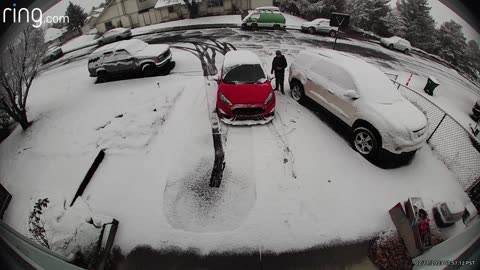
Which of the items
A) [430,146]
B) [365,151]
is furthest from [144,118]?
[430,146]

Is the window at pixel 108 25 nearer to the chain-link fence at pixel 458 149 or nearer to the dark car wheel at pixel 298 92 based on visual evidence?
the dark car wheel at pixel 298 92

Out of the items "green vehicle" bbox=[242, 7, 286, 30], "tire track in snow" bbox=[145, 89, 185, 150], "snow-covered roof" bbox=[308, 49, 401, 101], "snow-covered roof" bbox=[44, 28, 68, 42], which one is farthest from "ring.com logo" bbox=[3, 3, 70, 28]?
"green vehicle" bbox=[242, 7, 286, 30]

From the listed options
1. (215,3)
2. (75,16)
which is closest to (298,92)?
(215,3)

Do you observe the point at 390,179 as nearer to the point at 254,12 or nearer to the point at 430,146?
the point at 430,146

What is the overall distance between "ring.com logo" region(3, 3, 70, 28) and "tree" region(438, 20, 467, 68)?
8718 mm

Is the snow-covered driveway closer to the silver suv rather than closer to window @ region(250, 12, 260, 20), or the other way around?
the silver suv

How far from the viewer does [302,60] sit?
628 centimetres

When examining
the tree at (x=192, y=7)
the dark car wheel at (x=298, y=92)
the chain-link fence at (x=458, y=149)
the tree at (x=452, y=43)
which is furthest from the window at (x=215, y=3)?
the chain-link fence at (x=458, y=149)

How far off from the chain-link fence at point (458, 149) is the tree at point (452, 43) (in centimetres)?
176

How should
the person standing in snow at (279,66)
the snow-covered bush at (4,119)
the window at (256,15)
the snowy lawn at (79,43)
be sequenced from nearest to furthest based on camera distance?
the snow-covered bush at (4,119) < the person standing in snow at (279,66) < the snowy lawn at (79,43) < the window at (256,15)

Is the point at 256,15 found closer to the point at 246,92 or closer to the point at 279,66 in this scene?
the point at 279,66

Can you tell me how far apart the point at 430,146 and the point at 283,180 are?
11.4 feet

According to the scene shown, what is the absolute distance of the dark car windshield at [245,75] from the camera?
5.77 m

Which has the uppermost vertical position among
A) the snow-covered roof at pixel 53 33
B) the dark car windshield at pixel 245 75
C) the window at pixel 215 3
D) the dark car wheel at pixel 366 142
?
the window at pixel 215 3
